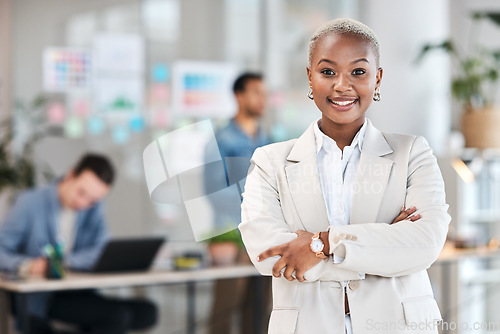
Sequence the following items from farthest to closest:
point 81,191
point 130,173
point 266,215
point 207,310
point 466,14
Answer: point 466,14 < point 130,173 < point 207,310 < point 81,191 < point 266,215

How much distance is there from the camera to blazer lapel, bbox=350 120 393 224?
4.37ft

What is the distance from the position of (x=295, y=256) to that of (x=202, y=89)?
5214mm

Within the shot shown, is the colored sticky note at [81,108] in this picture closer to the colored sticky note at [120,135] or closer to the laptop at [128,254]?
the colored sticky note at [120,135]

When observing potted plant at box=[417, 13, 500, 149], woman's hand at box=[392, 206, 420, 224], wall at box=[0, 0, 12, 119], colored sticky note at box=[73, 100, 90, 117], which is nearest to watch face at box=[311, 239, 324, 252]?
woman's hand at box=[392, 206, 420, 224]

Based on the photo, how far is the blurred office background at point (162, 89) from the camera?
18.6ft

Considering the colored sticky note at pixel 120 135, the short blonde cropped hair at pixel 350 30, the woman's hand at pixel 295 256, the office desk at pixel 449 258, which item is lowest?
the office desk at pixel 449 258

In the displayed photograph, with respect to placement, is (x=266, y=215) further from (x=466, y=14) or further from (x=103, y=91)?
(x=466, y=14)

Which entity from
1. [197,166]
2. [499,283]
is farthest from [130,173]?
[197,166]

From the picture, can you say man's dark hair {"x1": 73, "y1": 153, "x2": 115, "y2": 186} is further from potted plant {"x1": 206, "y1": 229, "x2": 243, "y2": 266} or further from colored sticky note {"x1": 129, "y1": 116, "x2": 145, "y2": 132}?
colored sticky note {"x1": 129, "y1": 116, "x2": 145, "y2": 132}

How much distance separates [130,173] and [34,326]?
237 cm

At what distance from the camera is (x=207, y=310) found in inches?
225

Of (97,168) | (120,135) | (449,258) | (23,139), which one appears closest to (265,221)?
(97,168)

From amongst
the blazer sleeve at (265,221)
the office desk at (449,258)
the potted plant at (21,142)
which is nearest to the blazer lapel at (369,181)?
the blazer sleeve at (265,221)

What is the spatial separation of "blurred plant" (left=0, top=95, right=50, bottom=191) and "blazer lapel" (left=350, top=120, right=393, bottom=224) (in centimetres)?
440
